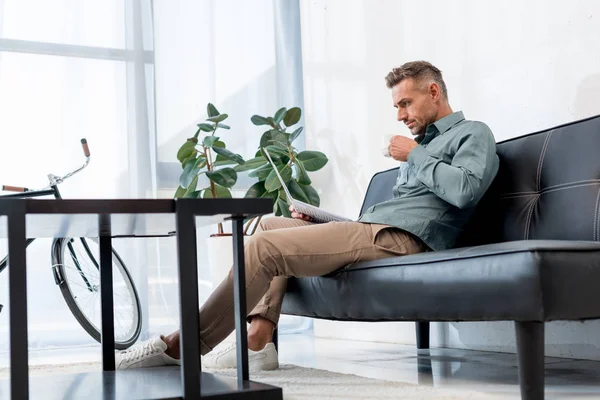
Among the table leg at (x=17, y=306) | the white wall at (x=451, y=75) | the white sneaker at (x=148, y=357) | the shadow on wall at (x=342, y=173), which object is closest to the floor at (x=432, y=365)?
the white wall at (x=451, y=75)

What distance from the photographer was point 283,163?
3.97 m

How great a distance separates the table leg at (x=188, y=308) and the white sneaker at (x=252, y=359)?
108cm

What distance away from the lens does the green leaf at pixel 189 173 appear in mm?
3723

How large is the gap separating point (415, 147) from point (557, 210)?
43 centimetres

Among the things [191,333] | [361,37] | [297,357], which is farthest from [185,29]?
[191,333]

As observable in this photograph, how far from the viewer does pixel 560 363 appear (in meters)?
2.43

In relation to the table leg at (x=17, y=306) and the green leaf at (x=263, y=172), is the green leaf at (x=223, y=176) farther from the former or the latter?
the table leg at (x=17, y=306)

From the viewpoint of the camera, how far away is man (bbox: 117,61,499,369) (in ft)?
6.82

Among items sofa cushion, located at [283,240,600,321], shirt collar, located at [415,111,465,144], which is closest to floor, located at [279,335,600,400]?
sofa cushion, located at [283,240,600,321]

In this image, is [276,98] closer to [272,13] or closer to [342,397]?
[272,13]

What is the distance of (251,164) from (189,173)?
0.31 m

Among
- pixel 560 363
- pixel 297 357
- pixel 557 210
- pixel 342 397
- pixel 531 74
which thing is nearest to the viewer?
pixel 342 397

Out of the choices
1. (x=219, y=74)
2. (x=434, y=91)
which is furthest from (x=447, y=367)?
(x=219, y=74)

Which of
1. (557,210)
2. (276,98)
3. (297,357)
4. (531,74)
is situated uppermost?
(276,98)
